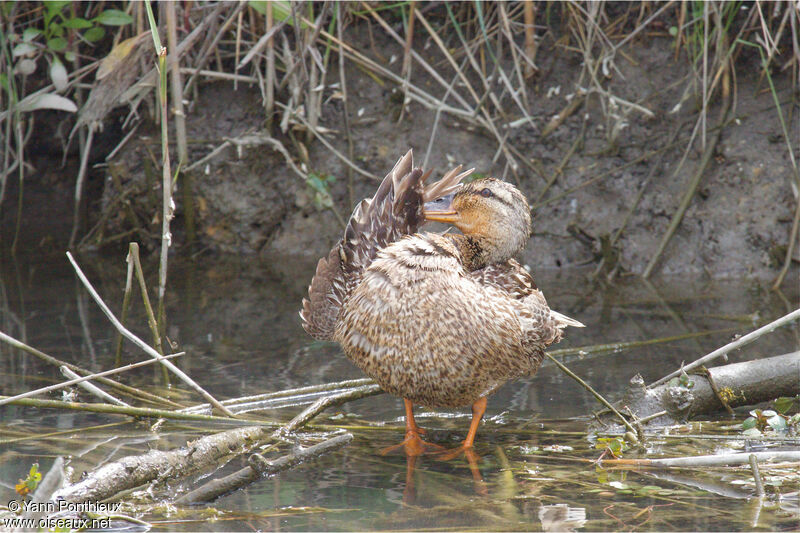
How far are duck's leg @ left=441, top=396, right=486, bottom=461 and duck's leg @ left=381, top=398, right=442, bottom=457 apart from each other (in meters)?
0.10

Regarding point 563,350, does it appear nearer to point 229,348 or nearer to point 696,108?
point 229,348

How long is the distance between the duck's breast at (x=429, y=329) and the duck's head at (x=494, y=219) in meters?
0.39

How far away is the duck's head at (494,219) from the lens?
3867 mm

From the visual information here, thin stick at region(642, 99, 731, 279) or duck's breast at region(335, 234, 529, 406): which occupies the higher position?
thin stick at region(642, 99, 731, 279)

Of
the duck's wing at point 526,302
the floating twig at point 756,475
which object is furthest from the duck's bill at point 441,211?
the floating twig at point 756,475

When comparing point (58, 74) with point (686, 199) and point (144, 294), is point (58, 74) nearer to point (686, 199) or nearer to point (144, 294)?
point (144, 294)

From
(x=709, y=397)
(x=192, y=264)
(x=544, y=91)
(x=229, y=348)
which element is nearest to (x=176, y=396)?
(x=229, y=348)

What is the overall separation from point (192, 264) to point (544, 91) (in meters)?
2.87

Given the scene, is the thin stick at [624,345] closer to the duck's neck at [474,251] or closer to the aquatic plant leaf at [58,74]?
the duck's neck at [474,251]

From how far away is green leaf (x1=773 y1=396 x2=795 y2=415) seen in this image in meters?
3.60

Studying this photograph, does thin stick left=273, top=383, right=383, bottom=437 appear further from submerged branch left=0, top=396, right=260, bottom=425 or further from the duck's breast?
the duck's breast

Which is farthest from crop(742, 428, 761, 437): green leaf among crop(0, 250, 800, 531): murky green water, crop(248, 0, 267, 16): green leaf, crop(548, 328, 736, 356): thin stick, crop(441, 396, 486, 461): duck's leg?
crop(248, 0, 267, 16): green leaf

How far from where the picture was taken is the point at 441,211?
406cm

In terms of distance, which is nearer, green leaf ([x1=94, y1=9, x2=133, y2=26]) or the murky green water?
the murky green water
